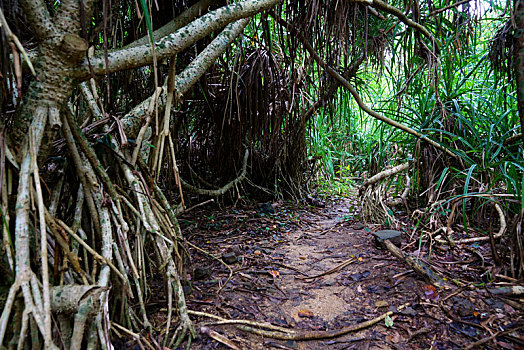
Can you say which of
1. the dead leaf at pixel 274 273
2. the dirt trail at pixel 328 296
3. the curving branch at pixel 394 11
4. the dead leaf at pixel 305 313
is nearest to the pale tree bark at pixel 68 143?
the dirt trail at pixel 328 296

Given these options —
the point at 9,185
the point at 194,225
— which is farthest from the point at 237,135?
the point at 9,185

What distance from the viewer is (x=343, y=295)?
4.98 ft

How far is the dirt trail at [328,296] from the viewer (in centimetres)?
116

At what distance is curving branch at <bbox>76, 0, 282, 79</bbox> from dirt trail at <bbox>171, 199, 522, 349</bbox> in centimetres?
100

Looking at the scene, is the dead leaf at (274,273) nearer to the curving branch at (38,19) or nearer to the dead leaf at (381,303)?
the dead leaf at (381,303)

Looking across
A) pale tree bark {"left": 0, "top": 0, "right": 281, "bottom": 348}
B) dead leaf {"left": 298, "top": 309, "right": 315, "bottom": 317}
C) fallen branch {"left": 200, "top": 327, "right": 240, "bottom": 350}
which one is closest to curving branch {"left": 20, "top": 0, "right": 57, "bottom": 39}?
pale tree bark {"left": 0, "top": 0, "right": 281, "bottom": 348}

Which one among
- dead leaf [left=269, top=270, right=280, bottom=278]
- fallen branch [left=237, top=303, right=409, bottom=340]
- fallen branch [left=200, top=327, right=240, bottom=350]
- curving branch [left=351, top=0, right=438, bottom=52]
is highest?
curving branch [left=351, top=0, right=438, bottom=52]

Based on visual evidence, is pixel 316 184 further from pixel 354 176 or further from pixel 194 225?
pixel 194 225

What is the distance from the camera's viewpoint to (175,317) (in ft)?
3.94

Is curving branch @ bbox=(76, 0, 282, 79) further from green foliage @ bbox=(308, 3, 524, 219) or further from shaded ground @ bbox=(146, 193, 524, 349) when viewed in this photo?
green foliage @ bbox=(308, 3, 524, 219)

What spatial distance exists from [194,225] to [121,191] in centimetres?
137

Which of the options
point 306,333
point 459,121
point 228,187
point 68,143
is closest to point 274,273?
point 306,333

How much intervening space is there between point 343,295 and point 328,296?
2.9 inches

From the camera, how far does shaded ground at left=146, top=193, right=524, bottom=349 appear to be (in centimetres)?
115
